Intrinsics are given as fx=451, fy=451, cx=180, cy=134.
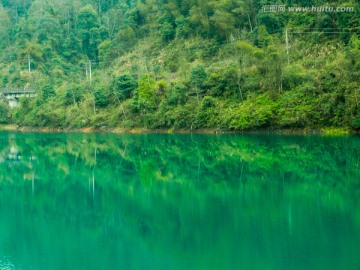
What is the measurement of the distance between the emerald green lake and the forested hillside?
1162 centimetres

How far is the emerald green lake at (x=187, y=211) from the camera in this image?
10039mm

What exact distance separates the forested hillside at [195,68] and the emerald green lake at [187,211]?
38.1 ft

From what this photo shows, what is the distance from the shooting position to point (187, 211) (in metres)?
13.9

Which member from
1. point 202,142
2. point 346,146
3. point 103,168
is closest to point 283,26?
point 202,142

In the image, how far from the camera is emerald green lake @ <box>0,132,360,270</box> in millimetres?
10039

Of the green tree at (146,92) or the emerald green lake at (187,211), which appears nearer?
the emerald green lake at (187,211)

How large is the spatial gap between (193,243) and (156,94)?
37976 millimetres

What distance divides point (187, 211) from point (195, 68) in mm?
31933

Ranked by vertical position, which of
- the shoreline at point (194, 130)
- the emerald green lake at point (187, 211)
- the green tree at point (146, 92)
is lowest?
the emerald green lake at point (187, 211)

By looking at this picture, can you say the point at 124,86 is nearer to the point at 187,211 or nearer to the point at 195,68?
the point at 195,68

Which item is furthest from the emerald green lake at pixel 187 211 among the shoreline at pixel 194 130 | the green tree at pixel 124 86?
the green tree at pixel 124 86

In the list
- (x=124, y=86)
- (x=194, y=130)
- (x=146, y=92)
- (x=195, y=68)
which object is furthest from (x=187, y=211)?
(x=124, y=86)

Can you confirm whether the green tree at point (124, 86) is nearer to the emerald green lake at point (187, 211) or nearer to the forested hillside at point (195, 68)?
the forested hillside at point (195, 68)

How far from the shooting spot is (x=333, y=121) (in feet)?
A: 117
